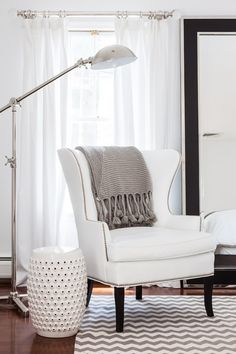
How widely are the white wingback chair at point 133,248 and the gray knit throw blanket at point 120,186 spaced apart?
66 millimetres

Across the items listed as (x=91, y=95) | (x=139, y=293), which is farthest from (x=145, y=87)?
(x=139, y=293)

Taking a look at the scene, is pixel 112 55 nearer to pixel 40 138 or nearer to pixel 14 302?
pixel 40 138

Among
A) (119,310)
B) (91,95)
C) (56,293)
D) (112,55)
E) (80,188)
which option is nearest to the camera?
(56,293)

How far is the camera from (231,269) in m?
3.98

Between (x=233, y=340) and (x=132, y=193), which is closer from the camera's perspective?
(x=233, y=340)

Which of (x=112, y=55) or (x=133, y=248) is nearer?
(x=133, y=248)

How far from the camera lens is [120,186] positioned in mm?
3371

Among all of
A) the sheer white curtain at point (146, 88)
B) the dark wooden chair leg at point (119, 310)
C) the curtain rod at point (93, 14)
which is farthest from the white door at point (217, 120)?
the dark wooden chair leg at point (119, 310)

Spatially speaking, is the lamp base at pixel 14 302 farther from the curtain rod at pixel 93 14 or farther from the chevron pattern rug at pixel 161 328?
the curtain rod at pixel 93 14

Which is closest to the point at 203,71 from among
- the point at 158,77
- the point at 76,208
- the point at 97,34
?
the point at 158,77

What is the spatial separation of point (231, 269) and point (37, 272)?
1768 millimetres

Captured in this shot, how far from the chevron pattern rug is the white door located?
0.82m

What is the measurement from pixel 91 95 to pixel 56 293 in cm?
192

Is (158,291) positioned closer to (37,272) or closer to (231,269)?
(231,269)
